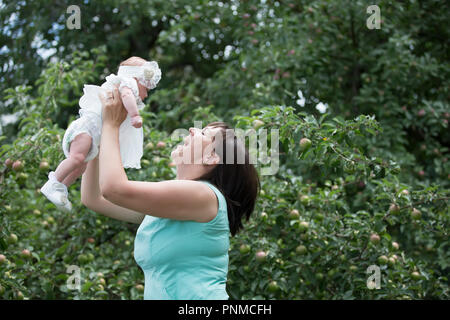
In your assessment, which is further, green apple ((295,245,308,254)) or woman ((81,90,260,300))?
green apple ((295,245,308,254))

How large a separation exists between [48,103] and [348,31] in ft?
8.48

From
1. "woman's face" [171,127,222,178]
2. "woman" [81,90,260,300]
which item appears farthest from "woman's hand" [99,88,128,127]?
"woman's face" [171,127,222,178]

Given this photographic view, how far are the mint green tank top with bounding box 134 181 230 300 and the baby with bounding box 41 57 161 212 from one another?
0.93 feet

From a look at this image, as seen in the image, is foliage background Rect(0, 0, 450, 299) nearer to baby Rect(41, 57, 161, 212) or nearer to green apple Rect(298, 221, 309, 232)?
green apple Rect(298, 221, 309, 232)

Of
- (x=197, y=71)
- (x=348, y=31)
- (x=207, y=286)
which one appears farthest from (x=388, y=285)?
(x=197, y=71)

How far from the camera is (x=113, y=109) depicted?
1480 mm

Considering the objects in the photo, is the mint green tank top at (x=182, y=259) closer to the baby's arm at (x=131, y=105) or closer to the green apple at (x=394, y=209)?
the baby's arm at (x=131, y=105)

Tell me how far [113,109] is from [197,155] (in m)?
0.28

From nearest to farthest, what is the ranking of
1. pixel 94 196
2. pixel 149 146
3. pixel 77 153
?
pixel 77 153 < pixel 94 196 < pixel 149 146

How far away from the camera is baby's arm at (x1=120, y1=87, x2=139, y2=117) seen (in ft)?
4.77

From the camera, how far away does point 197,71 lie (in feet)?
20.7

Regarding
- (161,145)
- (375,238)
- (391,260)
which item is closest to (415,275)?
(391,260)

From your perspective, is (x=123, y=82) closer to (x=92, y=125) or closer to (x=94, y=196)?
(x=92, y=125)
